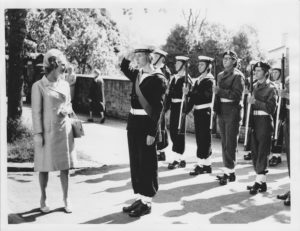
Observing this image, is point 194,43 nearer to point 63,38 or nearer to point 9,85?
point 63,38

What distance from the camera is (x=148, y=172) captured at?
589 cm

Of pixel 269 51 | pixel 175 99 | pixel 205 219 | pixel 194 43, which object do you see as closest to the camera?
pixel 205 219

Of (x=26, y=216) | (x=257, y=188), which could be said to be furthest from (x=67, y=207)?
(x=257, y=188)

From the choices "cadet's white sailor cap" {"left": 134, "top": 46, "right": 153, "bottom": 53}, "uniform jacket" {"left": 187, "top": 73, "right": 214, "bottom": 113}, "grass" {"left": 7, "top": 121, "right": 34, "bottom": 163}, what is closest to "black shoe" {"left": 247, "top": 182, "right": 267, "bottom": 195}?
"uniform jacket" {"left": 187, "top": 73, "right": 214, "bottom": 113}

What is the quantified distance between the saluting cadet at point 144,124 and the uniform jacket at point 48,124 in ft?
2.76

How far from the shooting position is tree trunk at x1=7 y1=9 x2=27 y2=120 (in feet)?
27.9

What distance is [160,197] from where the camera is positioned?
6531 mm

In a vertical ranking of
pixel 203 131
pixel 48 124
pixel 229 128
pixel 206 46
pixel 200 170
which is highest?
pixel 206 46

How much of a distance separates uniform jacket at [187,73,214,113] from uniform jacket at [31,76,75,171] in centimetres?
263

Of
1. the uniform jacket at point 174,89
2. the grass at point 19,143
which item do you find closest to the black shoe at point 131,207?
the grass at point 19,143

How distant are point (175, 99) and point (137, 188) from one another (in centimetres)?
267

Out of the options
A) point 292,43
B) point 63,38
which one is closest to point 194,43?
point 63,38

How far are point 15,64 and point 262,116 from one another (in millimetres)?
4747

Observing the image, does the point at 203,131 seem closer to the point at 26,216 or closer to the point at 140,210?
the point at 140,210
